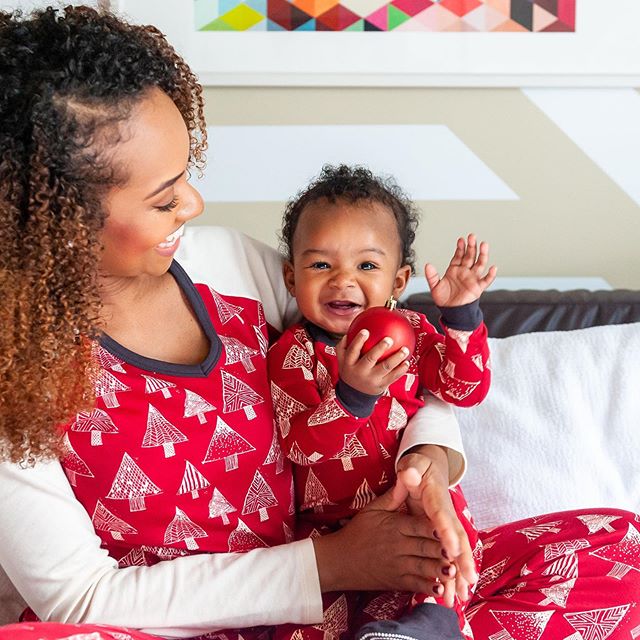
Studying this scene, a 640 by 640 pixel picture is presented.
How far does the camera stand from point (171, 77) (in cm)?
131

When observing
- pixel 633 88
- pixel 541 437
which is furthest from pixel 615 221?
pixel 541 437

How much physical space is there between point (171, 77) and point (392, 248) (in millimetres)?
500

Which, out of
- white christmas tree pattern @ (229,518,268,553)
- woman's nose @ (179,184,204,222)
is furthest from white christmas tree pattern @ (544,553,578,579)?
woman's nose @ (179,184,204,222)

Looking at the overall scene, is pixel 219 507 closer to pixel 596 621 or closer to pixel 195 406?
pixel 195 406

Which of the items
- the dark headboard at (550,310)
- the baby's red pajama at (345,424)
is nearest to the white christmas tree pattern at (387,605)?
the baby's red pajama at (345,424)

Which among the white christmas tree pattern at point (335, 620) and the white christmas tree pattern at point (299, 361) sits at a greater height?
the white christmas tree pattern at point (299, 361)

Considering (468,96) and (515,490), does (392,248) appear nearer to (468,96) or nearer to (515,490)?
(515,490)

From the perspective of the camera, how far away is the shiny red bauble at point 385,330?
50.8 inches

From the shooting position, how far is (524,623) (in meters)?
1.42

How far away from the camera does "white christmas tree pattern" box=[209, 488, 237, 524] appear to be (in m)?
1.38

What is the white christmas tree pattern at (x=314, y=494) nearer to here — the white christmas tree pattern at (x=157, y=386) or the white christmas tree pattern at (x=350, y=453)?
the white christmas tree pattern at (x=350, y=453)

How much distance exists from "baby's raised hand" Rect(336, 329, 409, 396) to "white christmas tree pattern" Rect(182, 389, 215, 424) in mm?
214

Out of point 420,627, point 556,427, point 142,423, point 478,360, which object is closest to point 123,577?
point 142,423

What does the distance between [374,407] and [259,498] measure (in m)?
0.22
